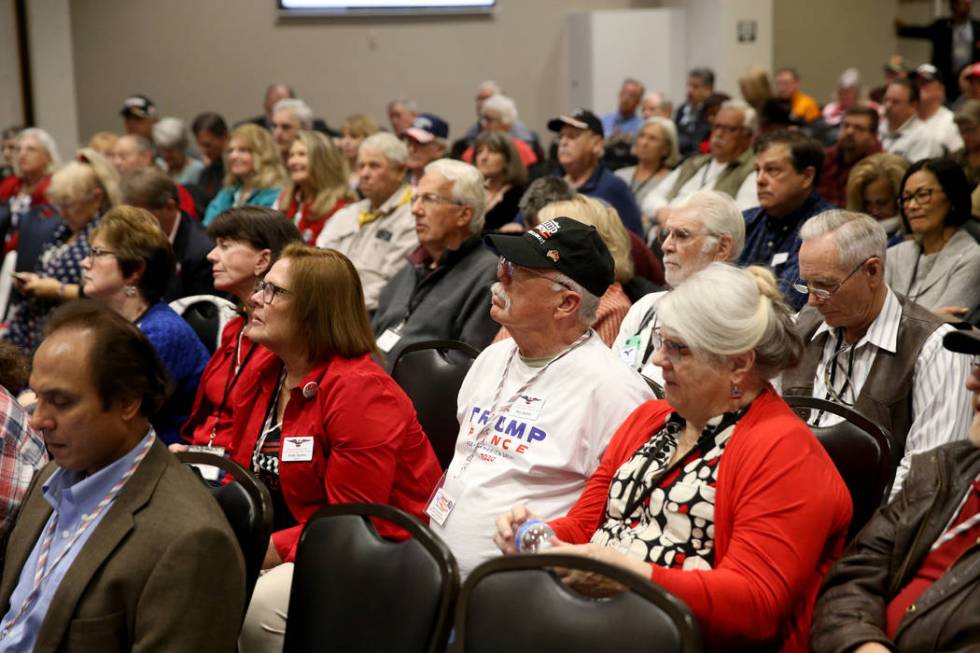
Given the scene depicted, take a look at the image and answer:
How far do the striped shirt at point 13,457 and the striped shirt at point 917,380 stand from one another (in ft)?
5.78

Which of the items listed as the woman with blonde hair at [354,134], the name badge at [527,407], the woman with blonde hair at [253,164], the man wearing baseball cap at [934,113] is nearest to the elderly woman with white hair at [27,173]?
the woman with blonde hair at [253,164]

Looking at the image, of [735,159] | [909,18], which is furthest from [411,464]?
[909,18]

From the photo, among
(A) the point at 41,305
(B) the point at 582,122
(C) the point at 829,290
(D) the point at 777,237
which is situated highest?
(B) the point at 582,122

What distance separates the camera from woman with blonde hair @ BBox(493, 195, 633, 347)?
3701 mm

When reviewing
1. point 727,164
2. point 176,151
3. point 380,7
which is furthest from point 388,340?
point 380,7

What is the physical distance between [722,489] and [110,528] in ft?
3.45

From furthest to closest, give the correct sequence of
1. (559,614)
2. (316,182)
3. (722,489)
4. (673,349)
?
1. (316,182)
2. (673,349)
3. (722,489)
4. (559,614)

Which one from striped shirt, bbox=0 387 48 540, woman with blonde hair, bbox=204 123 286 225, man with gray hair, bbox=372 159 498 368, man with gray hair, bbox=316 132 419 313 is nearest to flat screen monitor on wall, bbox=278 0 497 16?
woman with blonde hair, bbox=204 123 286 225

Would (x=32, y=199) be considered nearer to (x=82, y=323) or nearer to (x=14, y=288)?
(x=14, y=288)

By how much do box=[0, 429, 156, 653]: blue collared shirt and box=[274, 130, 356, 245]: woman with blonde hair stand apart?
12.8 ft

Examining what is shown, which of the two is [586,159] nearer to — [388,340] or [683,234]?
[388,340]

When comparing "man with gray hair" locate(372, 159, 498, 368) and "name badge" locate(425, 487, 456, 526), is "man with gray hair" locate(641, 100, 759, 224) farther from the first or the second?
"name badge" locate(425, 487, 456, 526)

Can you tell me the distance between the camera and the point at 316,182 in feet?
19.8

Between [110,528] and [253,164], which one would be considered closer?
[110,528]
